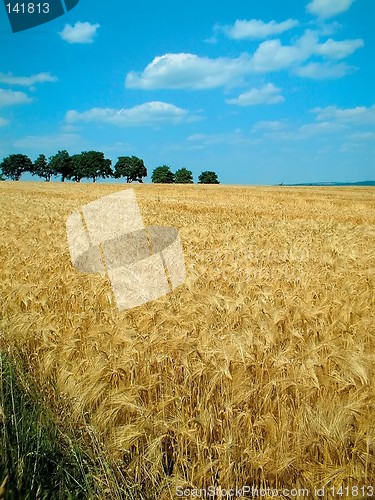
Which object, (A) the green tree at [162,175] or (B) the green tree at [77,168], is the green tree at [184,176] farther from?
(B) the green tree at [77,168]

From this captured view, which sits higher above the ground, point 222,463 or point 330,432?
point 330,432

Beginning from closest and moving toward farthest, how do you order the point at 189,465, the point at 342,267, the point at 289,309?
the point at 189,465 < the point at 289,309 < the point at 342,267

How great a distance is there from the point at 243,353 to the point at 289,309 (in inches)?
47.7

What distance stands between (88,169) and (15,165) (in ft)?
91.4

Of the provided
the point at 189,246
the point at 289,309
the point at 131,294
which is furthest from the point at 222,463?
the point at 189,246

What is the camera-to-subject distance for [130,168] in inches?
4028

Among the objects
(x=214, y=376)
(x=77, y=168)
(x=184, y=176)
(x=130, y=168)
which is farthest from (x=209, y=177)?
(x=214, y=376)

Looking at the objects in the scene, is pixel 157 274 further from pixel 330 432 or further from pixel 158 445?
pixel 330 432

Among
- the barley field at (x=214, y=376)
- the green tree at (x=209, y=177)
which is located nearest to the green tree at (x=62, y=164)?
the green tree at (x=209, y=177)

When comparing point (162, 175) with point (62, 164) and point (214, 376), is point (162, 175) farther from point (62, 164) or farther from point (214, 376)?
point (214, 376)

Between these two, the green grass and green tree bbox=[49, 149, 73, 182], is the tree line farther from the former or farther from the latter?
the green grass

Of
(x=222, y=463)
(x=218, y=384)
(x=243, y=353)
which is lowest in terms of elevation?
(x=222, y=463)

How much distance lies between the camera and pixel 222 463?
1.83 m

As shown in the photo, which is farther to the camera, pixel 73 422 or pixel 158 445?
pixel 73 422
